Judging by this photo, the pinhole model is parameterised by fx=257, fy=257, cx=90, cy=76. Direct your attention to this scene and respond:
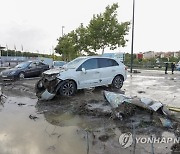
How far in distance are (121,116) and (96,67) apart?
16.8 ft

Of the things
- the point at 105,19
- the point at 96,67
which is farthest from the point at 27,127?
the point at 105,19

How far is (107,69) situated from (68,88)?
8.41ft

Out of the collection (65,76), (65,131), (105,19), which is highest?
(105,19)

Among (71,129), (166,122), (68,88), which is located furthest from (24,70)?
(166,122)

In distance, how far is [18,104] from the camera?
945 cm

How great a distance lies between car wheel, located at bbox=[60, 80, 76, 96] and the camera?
10.3m

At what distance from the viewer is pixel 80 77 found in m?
11.0

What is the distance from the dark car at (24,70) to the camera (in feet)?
56.6

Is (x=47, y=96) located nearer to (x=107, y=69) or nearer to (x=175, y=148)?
(x=107, y=69)

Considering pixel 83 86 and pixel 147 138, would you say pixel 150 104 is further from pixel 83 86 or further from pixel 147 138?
pixel 83 86

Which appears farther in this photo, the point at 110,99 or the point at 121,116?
the point at 110,99

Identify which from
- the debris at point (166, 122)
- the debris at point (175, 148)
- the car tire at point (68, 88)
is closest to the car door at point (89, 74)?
the car tire at point (68, 88)

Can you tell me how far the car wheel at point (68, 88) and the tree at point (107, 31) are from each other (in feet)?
55.4

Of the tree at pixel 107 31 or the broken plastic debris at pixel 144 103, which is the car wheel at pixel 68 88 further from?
the tree at pixel 107 31
